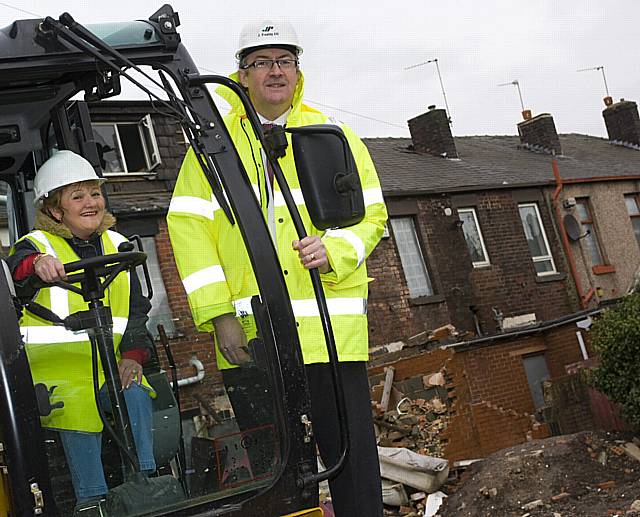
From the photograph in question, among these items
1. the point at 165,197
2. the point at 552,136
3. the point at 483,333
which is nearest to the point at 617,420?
the point at 483,333

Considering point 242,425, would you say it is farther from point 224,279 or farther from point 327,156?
point 327,156

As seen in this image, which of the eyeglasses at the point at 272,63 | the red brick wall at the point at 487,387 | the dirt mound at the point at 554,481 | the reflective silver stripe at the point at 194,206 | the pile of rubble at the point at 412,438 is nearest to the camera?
the reflective silver stripe at the point at 194,206

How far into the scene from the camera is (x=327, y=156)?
3574mm

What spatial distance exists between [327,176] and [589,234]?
23.9 metres

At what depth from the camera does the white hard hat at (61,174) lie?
371 cm

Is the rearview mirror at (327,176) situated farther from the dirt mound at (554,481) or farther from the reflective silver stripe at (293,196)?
the dirt mound at (554,481)

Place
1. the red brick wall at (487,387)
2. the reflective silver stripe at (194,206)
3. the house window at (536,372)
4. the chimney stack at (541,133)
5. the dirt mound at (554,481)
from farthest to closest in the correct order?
the chimney stack at (541,133)
the house window at (536,372)
the red brick wall at (487,387)
the dirt mound at (554,481)
the reflective silver stripe at (194,206)

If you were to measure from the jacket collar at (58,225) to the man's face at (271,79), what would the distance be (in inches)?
32.3

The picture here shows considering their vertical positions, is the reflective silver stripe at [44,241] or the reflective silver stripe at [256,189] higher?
the reflective silver stripe at [256,189]

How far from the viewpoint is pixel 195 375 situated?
11.3 feet

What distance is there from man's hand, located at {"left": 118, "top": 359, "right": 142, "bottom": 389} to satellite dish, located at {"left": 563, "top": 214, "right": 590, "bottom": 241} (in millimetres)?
23312

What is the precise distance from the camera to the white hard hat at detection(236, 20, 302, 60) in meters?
4.10

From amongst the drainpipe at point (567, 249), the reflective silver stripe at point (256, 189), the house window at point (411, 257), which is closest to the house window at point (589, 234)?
the drainpipe at point (567, 249)

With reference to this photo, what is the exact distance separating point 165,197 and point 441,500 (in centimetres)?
904
